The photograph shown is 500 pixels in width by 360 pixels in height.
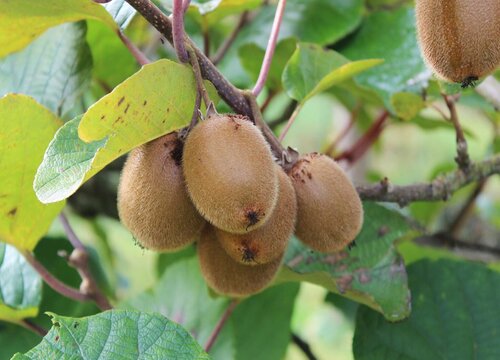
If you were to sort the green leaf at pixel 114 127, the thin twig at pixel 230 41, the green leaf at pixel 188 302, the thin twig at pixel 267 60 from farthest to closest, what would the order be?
the thin twig at pixel 230 41 → the green leaf at pixel 188 302 → the thin twig at pixel 267 60 → the green leaf at pixel 114 127

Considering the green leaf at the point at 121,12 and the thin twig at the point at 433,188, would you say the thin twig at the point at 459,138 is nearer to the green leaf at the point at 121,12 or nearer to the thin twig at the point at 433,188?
the thin twig at the point at 433,188

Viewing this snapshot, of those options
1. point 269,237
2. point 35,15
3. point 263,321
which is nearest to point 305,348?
point 263,321

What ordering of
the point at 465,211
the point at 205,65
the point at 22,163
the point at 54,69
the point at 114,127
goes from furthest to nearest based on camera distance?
the point at 465,211 < the point at 54,69 < the point at 22,163 < the point at 205,65 < the point at 114,127

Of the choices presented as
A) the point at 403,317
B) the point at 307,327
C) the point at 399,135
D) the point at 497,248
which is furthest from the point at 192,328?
the point at 399,135

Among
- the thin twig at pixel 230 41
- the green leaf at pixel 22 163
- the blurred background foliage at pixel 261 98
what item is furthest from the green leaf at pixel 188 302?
the thin twig at pixel 230 41

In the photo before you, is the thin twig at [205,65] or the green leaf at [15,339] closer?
the thin twig at [205,65]

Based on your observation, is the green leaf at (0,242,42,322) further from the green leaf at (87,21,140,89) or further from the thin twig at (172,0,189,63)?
the thin twig at (172,0,189,63)

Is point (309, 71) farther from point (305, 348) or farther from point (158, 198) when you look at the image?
point (305, 348)

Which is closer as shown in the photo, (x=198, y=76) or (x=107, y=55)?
(x=198, y=76)
